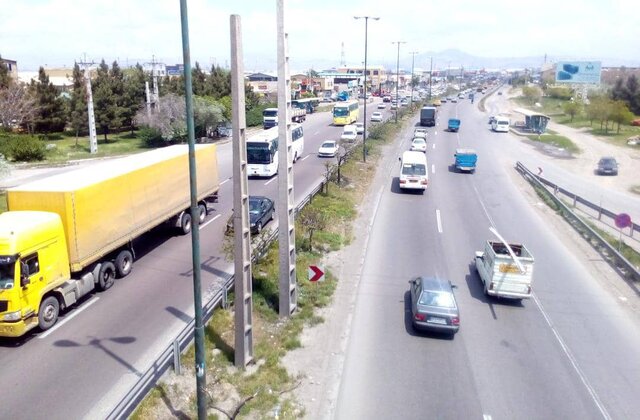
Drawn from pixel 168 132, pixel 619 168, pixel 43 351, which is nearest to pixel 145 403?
pixel 43 351

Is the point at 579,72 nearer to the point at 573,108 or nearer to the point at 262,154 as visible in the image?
Answer: the point at 573,108

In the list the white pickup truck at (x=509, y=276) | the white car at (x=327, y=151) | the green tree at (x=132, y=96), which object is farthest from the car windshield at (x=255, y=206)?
the green tree at (x=132, y=96)

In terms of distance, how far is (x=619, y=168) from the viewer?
47062 mm

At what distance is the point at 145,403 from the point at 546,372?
392 inches

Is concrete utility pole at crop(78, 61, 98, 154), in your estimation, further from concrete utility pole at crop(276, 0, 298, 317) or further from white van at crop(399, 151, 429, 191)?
concrete utility pole at crop(276, 0, 298, 317)

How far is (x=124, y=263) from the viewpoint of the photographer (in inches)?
700

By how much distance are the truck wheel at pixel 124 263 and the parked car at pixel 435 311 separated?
32.6 ft

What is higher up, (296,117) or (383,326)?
(296,117)

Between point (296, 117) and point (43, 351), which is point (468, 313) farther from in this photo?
point (296, 117)

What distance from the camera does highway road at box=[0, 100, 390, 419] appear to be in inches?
438

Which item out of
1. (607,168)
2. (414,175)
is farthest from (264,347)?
(607,168)

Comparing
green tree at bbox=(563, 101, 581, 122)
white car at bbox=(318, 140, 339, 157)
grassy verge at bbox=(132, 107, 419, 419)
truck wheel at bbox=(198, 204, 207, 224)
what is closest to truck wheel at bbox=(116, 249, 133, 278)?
grassy verge at bbox=(132, 107, 419, 419)

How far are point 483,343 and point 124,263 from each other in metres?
12.1

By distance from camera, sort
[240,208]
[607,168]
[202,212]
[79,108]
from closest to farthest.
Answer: [240,208], [202,212], [607,168], [79,108]
